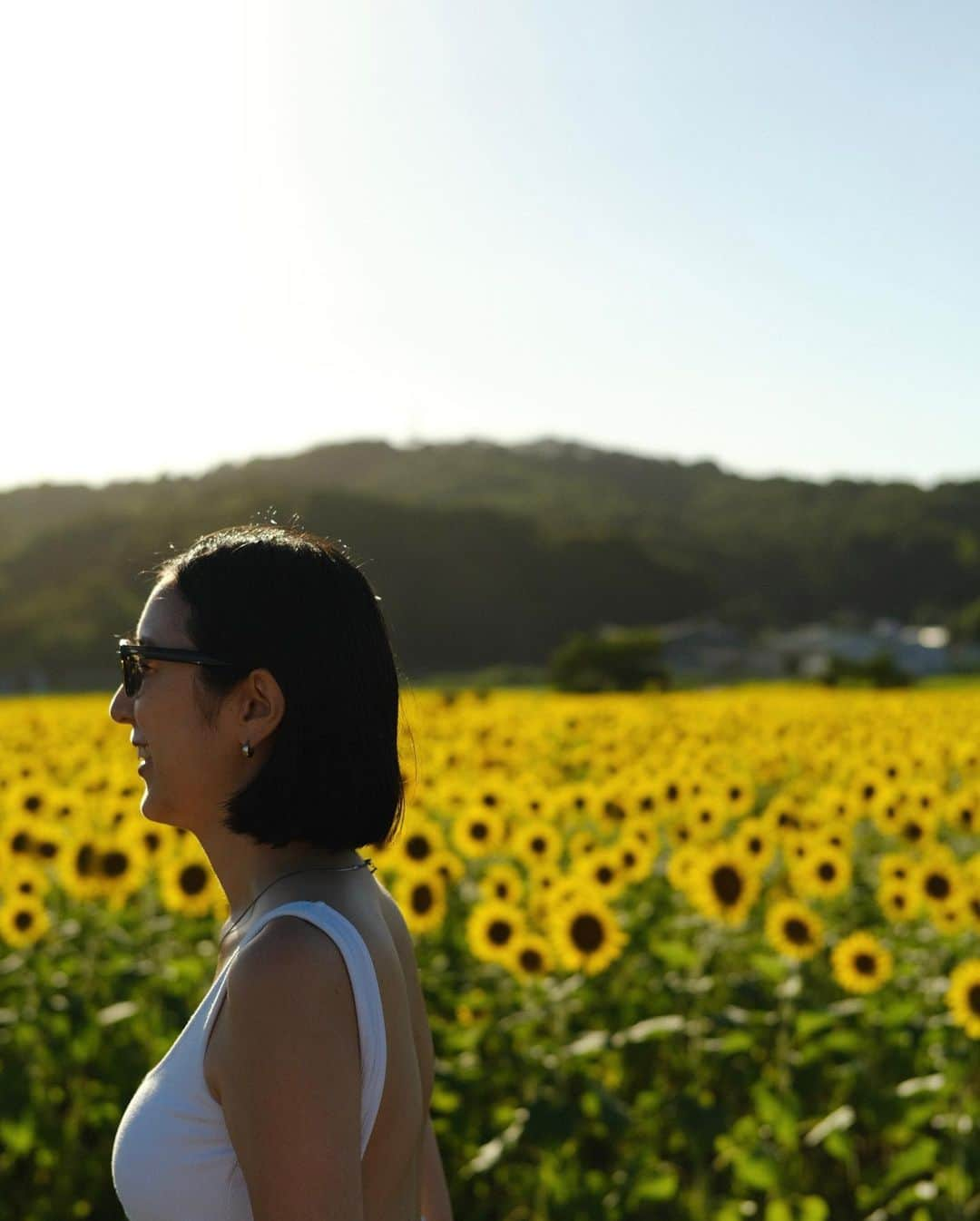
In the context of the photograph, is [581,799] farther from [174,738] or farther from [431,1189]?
[174,738]

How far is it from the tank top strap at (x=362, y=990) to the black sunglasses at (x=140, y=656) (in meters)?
0.42

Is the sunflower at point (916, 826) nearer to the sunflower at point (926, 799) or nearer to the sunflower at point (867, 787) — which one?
the sunflower at point (926, 799)

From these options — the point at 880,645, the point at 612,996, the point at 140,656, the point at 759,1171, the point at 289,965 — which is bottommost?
the point at 880,645

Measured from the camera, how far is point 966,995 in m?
6.54

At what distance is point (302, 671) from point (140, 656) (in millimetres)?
305

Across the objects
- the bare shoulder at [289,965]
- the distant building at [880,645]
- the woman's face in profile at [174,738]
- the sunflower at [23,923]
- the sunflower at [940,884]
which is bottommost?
the distant building at [880,645]

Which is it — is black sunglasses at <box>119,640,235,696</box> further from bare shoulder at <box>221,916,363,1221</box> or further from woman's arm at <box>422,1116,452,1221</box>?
woman's arm at <box>422,1116,452,1221</box>

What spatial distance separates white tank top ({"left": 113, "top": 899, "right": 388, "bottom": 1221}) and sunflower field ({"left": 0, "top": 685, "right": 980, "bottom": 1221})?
3.79 meters

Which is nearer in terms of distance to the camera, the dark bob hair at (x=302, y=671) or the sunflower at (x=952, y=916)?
the dark bob hair at (x=302, y=671)

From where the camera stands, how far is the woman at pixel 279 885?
6.18 ft

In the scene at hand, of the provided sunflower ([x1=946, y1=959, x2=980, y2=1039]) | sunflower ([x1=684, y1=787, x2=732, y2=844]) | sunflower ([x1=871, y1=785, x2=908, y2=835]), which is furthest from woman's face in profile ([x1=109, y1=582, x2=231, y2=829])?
sunflower ([x1=871, y1=785, x2=908, y2=835])

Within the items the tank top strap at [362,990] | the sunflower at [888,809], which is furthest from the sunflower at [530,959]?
the tank top strap at [362,990]

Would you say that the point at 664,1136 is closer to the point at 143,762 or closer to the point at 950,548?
the point at 143,762

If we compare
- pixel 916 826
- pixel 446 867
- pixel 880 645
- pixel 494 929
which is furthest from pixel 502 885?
pixel 880 645
